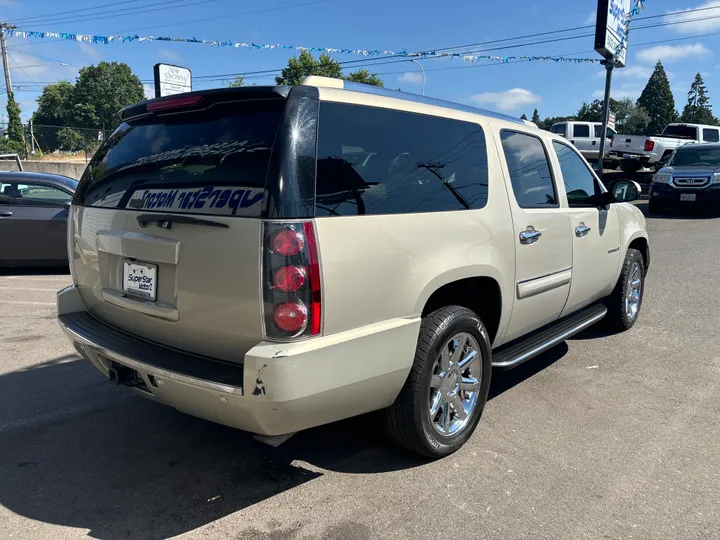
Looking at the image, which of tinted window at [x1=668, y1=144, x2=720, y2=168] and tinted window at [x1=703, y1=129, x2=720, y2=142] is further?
tinted window at [x1=703, y1=129, x2=720, y2=142]

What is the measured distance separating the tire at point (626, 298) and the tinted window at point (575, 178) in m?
1.01

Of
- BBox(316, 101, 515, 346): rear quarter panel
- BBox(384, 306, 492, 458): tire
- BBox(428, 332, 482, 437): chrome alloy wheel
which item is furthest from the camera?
BBox(428, 332, 482, 437): chrome alloy wheel

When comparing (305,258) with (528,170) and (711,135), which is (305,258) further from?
(711,135)

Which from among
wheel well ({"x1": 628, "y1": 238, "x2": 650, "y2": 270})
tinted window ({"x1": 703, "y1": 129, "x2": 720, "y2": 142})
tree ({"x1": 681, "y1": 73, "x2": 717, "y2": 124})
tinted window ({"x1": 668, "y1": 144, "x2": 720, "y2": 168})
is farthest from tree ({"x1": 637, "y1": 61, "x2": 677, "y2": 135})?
wheel well ({"x1": 628, "y1": 238, "x2": 650, "y2": 270})

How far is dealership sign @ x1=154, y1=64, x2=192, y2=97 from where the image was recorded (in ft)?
36.8

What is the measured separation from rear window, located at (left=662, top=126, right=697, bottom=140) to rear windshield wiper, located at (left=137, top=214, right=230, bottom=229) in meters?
26.5

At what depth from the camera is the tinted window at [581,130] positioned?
25.6 meters

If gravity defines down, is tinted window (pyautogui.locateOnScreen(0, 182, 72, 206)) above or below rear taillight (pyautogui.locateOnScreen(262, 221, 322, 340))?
above

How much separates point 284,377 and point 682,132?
2761 centimetres

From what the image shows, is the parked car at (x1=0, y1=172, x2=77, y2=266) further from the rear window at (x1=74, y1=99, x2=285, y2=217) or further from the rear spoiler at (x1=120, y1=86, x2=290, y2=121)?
the rear spoiler at (x1=120, y1=86, x2=290, y2=121)

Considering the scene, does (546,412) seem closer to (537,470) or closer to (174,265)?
(537,470)

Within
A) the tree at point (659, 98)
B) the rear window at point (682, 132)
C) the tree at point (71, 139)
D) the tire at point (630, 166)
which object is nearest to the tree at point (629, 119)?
the tree at point (659, 98)

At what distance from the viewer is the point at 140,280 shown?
2.81m

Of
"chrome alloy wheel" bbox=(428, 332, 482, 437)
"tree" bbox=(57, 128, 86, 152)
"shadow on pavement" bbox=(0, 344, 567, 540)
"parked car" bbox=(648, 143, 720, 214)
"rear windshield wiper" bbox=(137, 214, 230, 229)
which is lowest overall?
"shadow on pavement" bbox=(0, 344, 567, 540)
